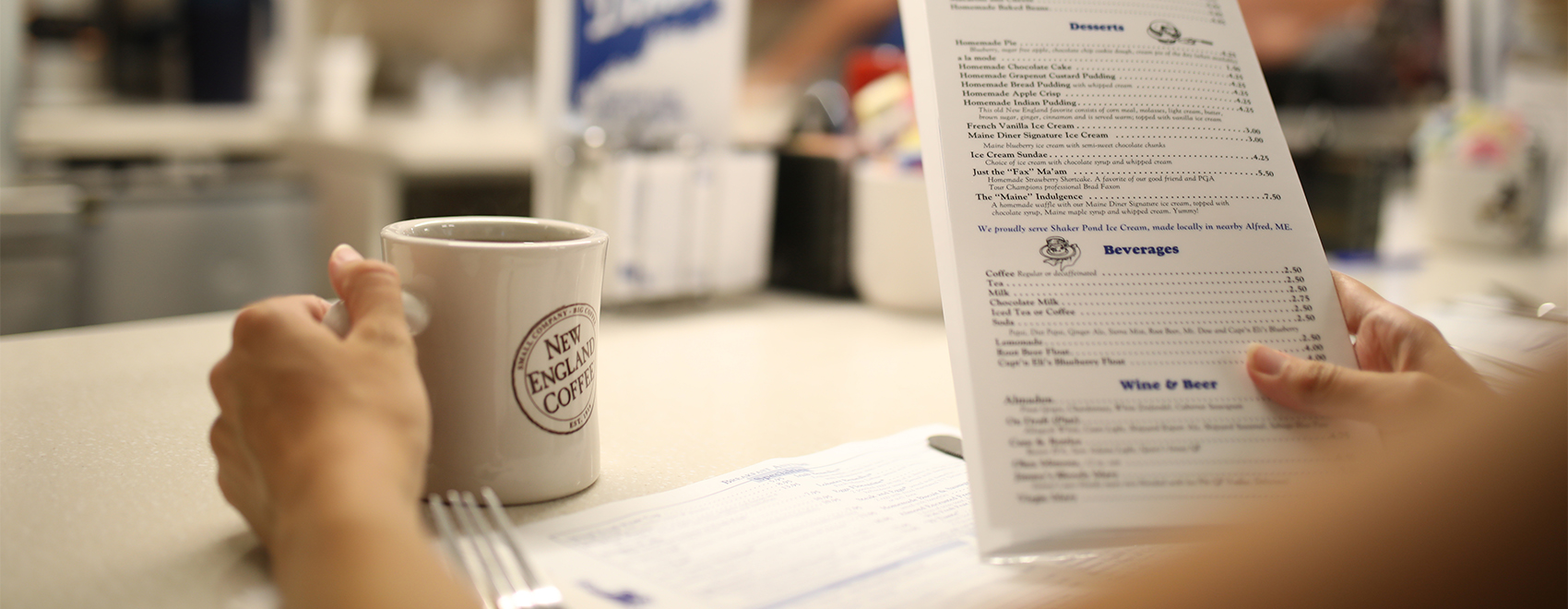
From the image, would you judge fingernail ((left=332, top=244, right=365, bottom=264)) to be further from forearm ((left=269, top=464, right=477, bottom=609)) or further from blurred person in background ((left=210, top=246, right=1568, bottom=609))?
forearm ((left=269, top=464, right=477, bottom=609))

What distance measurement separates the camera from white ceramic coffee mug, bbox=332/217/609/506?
0.48 meters

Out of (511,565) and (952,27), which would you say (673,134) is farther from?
(511,565)

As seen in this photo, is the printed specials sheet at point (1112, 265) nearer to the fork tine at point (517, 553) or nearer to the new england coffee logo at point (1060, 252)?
the new england coffee logo at point (1060, 252)

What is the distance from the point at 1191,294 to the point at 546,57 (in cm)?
72

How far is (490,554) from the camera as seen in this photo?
44cm

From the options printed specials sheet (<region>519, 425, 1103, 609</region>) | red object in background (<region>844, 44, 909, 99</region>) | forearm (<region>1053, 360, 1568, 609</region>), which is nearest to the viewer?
forearm (<region>1053, 360, 1568, 609</region>)

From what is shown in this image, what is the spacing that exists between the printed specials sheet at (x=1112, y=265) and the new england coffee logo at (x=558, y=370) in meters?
0.18

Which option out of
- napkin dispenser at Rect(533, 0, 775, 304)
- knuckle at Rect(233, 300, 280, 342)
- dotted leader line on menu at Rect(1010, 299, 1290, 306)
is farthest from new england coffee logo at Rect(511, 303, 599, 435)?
napkin dispenser at Rect(533, 0, 775, 304)

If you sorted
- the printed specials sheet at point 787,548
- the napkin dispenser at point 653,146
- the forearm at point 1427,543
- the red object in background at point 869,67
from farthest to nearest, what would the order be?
the red object in background at point 869,67 → the napkin dispenser at point 653,146 → the printed specials sheet at point 787,548 → the forearm at point 1427,543

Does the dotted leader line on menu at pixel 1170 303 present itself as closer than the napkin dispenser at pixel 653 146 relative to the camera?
Yes

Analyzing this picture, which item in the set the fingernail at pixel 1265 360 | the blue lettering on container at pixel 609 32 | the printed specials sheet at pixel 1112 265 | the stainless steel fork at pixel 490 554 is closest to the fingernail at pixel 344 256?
the stainless steel fork at pixel 490 554

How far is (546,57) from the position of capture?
3.39 feet

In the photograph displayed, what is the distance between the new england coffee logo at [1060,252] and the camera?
51 centimetres

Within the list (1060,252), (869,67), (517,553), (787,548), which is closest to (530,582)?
(517,553)
